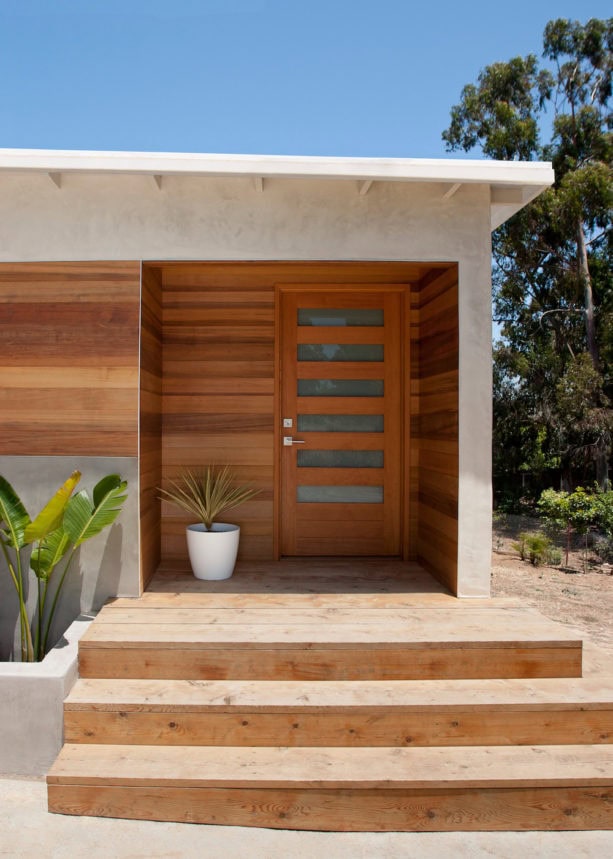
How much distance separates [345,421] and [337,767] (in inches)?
106

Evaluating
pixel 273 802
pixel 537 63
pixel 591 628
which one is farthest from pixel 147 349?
pixel 537 63

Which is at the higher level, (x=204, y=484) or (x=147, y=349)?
(x=147, y=349)

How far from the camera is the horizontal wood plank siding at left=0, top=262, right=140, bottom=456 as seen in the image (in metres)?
3.75

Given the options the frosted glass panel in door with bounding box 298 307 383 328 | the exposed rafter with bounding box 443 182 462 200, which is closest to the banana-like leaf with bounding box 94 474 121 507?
the frosted glass panel in door with bounding box 298 307 383 328

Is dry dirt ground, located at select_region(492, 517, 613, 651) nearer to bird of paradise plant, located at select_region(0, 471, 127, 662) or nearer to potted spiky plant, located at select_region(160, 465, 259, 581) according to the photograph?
potted spiky plant, located at select_region(160, 465, 259, 581)

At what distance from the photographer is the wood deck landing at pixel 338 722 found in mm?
2580

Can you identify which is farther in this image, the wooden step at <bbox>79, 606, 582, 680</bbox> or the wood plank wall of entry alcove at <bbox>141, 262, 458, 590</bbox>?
the wood plank wall of entry alcove at <bbox>141, 262, 458, 590</bbox>

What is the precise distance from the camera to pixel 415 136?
A: 40.2 feet

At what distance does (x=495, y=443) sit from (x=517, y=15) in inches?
315

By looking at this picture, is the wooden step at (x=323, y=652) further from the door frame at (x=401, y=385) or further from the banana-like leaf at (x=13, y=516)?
the door frame at (x=401, y=385)

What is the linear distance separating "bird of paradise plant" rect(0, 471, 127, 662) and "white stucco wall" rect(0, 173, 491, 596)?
1.43 m

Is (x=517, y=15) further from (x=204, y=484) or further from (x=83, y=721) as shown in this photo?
(x=83, y=721)

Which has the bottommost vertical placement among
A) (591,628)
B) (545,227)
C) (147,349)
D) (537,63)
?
(591,628)

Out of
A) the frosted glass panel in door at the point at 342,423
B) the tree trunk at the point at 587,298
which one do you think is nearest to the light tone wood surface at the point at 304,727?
the frosted glass panel in door at the point at 342,423
